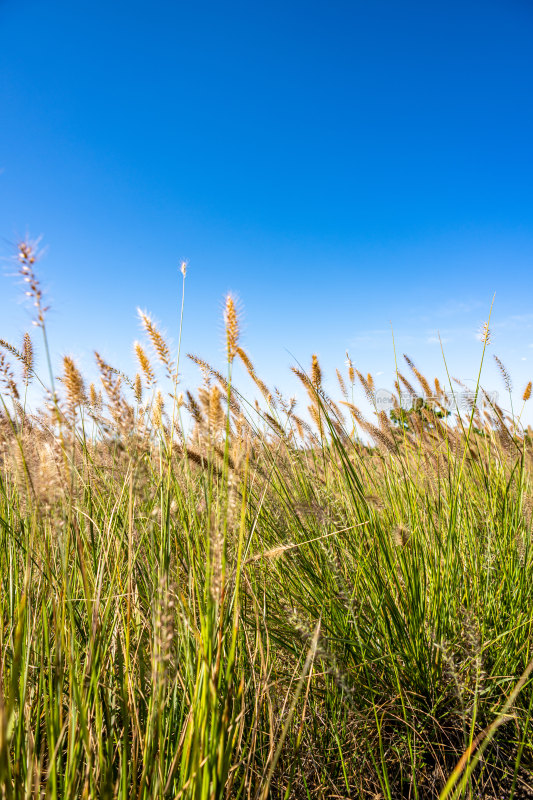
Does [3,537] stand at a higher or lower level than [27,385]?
lower

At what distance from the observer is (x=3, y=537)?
5.60 ft

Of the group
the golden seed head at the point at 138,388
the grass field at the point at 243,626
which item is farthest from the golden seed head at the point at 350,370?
the golden seed head at the point at 138,388

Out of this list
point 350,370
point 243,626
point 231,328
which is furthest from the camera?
point 350,370

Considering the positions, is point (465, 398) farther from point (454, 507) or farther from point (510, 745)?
point (510, 745)

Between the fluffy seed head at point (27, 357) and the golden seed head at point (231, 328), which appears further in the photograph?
the fluffy seed head at point (27, 357)

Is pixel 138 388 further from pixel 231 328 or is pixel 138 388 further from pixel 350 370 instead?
pixel 350 370

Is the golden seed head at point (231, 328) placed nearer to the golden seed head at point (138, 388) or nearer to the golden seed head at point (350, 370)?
the golden seed head at point (138, 388)

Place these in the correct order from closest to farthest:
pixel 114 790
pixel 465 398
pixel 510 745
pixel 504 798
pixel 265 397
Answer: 1. pixel 114 790
2. pixel 504 798
3. pixel 510 745
4. pixel 265 397
5. pixel 465 398

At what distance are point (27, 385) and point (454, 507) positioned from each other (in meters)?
1.79

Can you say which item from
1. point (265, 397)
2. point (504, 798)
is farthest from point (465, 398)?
point (504, 798)

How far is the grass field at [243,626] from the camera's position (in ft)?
3.30

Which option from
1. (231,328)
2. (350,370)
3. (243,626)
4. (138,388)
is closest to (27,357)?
(138,388)

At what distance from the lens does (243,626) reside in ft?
4.86

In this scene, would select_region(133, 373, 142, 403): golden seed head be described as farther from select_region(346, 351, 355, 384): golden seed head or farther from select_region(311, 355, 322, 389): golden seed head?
select_region(346, 351, 355, 384): golden seed head
